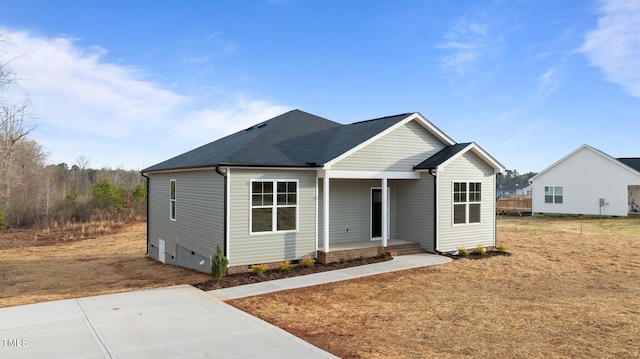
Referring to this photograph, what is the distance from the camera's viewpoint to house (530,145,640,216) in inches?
1192

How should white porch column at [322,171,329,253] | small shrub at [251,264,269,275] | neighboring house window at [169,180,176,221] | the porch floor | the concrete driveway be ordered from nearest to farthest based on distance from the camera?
the concrete driveway < small shrub at [251,264,269,275] < white porch column at [322,171,329,253] < the porch floor < neighboring house window at [169,180,176,221]

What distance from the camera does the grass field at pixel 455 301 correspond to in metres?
6.17

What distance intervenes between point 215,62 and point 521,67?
14025 mm

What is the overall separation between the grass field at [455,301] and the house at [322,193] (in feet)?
4.96

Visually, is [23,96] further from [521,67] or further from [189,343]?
[521,67]

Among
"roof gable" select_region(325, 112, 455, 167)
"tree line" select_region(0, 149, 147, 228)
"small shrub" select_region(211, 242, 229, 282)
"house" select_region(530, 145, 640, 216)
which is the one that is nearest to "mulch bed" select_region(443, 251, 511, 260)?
"roof gable" select_region(325, 112, 455, 167)

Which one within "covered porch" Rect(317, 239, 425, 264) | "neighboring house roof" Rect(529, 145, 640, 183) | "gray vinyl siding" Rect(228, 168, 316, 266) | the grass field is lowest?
the grass field

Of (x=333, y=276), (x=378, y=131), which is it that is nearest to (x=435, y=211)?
(x=378, y=131)

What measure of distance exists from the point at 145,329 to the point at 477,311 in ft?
20.2

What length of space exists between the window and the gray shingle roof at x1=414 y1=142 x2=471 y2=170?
23414mm

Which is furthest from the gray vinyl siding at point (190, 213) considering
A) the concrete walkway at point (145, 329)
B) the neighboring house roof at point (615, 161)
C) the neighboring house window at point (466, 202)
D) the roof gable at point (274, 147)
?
the neighboring house roof at point (615, 161)

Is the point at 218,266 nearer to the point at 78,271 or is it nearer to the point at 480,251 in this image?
the point at 78,271

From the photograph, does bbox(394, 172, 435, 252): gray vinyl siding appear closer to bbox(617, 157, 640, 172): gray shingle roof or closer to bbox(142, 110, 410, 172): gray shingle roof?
bbox(142, 110, 410, 172): gray shingle roof

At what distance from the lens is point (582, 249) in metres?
16.1
